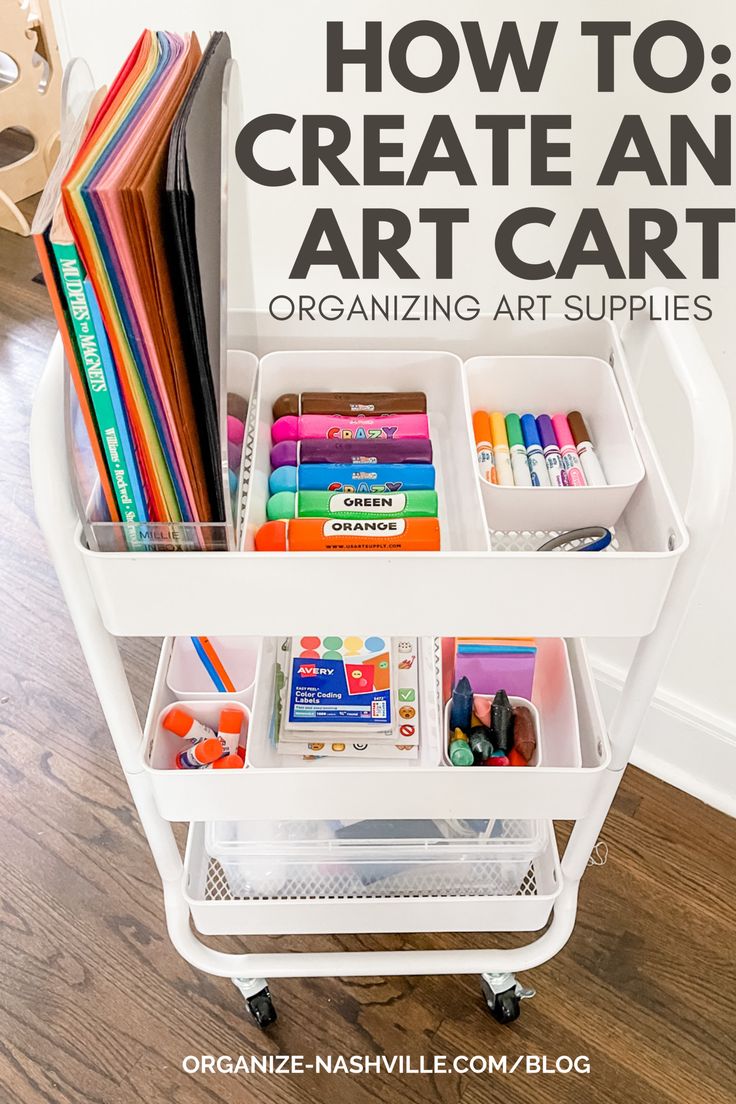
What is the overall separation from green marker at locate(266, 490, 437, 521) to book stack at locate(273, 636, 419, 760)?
0.19 m

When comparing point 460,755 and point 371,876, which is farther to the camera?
point 371,876

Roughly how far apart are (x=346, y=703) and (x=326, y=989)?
1.55ft

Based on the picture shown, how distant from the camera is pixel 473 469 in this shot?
0.76 meters

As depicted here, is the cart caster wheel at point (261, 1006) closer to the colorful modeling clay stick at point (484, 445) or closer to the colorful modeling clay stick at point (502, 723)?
the colorful modeling clay stick at point (502, 723)

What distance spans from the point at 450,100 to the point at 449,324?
0.23m

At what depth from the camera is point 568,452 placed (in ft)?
2.78

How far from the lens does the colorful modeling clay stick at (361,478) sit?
2.63 feet

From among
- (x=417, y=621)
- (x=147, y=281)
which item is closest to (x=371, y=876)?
(x=417, y=621)

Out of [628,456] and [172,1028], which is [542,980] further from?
[628,456]

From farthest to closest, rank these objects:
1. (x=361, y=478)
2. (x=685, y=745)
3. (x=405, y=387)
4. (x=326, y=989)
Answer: (x=685, y=745)
(x=326, y=989)
(x=405, y=387)
(x=361, y=478)

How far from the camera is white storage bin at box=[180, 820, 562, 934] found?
972 mm

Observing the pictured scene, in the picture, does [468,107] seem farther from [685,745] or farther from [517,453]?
[685,745]

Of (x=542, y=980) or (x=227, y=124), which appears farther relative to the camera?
(x=542, y=980)

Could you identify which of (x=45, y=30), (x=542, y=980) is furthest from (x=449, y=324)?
(x=45, y=30)
